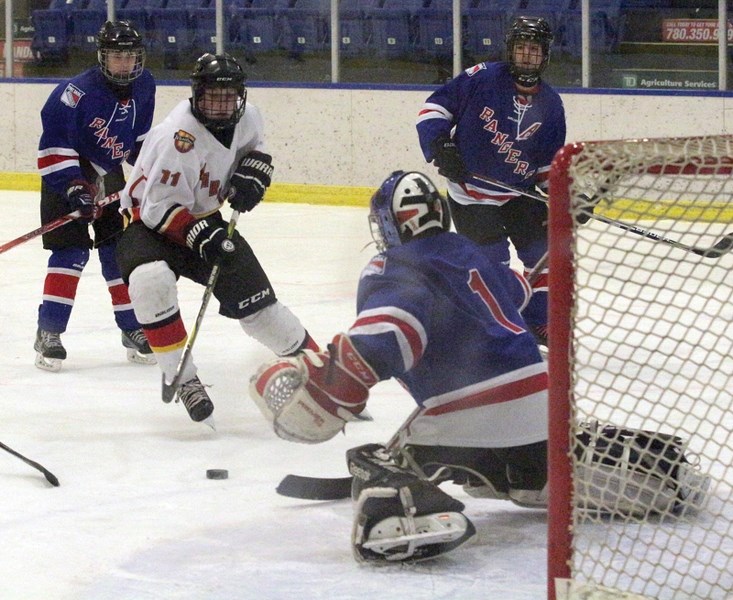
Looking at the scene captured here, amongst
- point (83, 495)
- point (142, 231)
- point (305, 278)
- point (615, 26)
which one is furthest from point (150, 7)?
point (83, 495)

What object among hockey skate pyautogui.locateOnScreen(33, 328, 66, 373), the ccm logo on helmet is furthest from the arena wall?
the ccm logo on helmet

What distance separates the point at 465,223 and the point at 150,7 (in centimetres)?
501

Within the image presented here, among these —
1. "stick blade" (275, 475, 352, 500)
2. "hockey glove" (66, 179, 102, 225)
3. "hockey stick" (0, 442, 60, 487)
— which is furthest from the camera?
"hockey glove" (66, 179, 102, 225)

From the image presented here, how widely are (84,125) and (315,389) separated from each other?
2069mm

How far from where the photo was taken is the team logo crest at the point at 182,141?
337 centimetres

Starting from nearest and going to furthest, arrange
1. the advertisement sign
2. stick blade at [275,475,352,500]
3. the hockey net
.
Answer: the hockey net < stick blade at [275,475,352,500] < the advertisement sign

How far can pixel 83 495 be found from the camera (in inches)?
114

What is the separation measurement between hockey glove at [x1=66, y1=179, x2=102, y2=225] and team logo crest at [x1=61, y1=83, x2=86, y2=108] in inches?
9.4

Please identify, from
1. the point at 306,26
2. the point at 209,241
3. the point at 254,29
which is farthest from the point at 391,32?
the point at 209,241

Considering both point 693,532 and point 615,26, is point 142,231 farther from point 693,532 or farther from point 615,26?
point 615,26

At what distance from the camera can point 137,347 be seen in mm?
4230

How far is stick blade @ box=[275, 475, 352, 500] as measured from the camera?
2793 mm

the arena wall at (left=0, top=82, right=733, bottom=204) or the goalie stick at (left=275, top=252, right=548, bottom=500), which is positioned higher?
the arena wall at (left=0, top=82, right=733, bottom=204)

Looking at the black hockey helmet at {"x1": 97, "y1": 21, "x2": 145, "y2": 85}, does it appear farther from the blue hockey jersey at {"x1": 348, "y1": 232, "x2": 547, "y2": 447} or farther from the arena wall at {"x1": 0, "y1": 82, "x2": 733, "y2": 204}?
the arena wall at {"x1": 0, "y1": 82, "x2": 733, "y2": 204}
